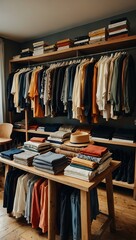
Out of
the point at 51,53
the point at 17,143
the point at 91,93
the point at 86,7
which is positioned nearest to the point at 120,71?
the point at 91,93

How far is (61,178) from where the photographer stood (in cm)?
143

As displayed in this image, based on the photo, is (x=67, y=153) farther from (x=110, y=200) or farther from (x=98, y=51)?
(x=98, y=51)

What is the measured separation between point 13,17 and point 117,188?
2900mm

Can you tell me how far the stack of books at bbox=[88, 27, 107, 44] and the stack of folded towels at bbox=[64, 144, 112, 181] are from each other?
5.46ft

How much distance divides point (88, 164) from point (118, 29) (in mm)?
1840

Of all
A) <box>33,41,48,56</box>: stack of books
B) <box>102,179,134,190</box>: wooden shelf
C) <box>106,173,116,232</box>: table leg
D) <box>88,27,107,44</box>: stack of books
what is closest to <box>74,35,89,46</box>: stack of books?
<box>88,27,107,44</box>: stack of books

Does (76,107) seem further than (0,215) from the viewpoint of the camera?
Yes

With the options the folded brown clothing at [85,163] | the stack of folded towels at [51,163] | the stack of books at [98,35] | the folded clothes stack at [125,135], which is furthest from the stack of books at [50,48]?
the folded brown clothing at [85,163]

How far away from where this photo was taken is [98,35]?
256cm

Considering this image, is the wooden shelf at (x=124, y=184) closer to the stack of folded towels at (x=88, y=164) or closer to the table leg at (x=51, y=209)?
the stack of folded towels at (x=88, y=164)

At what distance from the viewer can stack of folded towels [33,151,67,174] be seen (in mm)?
1512

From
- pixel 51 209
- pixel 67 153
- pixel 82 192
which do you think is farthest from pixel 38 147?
pixel 82 192

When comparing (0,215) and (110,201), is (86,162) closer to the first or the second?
(110,201)

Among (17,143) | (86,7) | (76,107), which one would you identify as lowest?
(17,143)
